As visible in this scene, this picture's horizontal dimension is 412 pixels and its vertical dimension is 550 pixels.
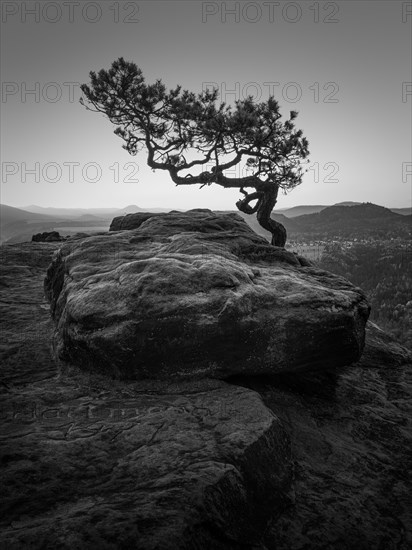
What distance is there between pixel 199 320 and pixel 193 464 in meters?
1.99

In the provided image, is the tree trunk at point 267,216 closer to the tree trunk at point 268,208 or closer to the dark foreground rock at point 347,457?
the tree trunk at point 268,208

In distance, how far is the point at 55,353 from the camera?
5574 millimetres

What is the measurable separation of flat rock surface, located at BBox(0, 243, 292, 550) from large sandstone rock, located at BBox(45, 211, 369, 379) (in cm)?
40

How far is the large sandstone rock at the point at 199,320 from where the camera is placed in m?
4.76

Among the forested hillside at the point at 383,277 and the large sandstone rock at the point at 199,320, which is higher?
the large sandstone rock at the point at 199,320

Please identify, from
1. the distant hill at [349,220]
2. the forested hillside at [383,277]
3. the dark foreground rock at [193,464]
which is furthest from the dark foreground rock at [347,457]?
the distant hill at [349,220]

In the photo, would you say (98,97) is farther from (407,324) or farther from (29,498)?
(407,324)

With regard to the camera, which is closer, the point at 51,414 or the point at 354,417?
the point at 51,414

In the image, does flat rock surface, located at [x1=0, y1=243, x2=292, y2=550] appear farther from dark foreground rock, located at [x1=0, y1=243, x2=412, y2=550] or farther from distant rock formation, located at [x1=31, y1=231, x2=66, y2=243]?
distant rock formation, located at [x1=31, y1=231, x2=66, y2=243]

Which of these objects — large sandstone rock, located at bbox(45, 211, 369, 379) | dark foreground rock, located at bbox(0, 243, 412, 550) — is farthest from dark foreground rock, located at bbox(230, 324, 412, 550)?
large sandstone rock, located at bbox(45, 211, 369, 379)

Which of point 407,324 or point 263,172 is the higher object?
point 263,172

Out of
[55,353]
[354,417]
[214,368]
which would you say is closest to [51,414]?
[55,353]

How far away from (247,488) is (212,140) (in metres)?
14.1

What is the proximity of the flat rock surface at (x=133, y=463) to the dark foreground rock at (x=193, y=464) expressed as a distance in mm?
13
